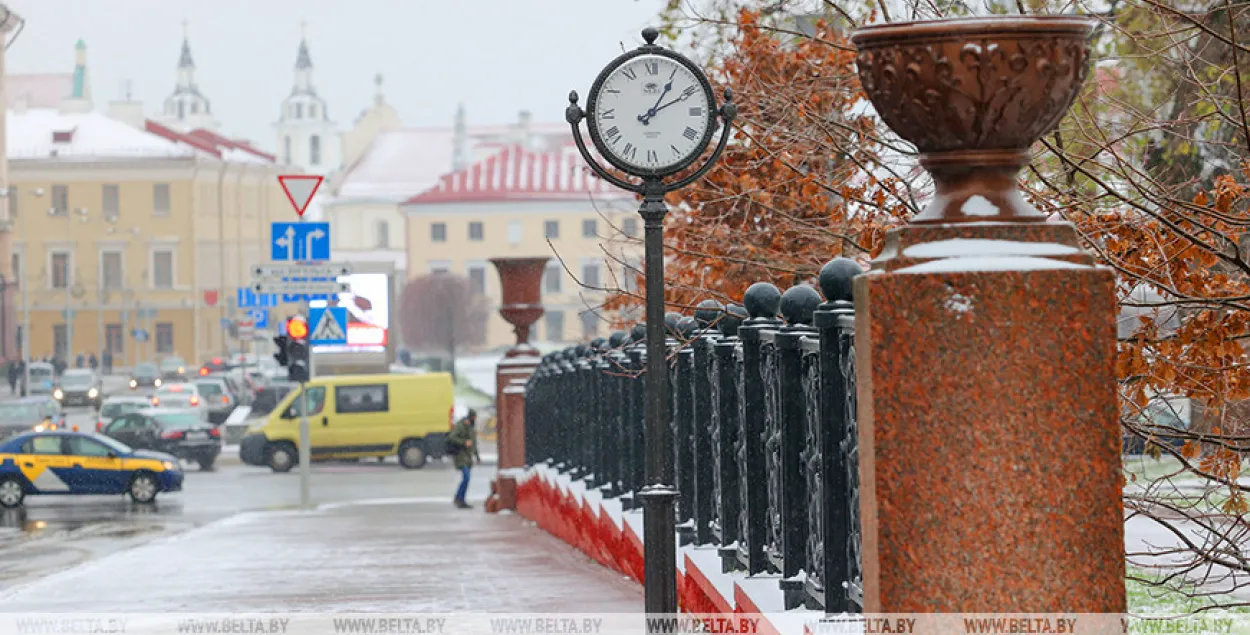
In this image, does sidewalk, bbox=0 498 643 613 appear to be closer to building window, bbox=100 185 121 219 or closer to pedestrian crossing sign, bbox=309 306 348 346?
pedestrian crossing sign, bbox=309 306 348 346

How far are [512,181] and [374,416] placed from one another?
8114 centimetres

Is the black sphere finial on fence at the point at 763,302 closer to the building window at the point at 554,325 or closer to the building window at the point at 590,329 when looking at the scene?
the building window at the point at 590,329

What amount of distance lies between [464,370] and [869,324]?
93417 millimetres

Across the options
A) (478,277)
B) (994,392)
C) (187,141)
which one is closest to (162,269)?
(187,141)

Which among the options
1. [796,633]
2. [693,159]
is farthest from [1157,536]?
[796,633]

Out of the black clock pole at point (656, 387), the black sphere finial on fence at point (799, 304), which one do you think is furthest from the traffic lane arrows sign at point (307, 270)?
the black sphere finial on fence at point (799, 304)

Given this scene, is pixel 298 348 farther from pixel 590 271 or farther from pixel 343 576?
pixel 590 271

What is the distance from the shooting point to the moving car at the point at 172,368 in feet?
280

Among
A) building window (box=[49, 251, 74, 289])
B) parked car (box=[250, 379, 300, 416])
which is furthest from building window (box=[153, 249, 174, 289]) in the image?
parked car (box=[250, 379, 300, 416])

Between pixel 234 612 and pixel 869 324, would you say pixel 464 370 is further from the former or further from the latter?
pixel 869 324

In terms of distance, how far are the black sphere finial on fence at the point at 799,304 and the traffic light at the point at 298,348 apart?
69.1ft

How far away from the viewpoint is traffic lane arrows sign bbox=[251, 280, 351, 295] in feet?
81.3

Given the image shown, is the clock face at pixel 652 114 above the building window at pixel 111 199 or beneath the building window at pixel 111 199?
beneath

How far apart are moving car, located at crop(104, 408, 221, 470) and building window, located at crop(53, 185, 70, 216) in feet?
204
